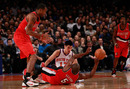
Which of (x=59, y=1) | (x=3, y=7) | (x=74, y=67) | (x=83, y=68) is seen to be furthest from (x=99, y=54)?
(x=59, y=1)

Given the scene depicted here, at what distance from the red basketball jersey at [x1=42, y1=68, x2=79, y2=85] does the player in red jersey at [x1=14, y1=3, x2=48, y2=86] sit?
1.15ft

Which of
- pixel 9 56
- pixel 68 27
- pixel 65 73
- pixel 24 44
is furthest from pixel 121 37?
pixel 68 27

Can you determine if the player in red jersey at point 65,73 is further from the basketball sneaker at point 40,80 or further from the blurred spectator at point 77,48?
the blurred spectator at point 77,48

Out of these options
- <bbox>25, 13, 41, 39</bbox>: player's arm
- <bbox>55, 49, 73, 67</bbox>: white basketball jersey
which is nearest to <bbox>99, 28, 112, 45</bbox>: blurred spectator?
<bbox>55, 49, 73, 67</bbox>: white basketball jersey

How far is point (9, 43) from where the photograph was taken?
9.70 m

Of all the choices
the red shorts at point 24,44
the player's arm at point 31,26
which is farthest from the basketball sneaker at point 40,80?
the player's arm at point 31,26

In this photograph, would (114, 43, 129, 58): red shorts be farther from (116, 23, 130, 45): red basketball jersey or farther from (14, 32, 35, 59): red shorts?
(14, 32, 35, 59): red shorts

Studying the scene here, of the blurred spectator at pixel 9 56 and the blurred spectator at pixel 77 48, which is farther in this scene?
the blurred spectator at pixel 77 48

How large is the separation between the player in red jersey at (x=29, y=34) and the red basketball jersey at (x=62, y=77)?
1.15ft

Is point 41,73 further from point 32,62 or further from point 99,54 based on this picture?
point 99,54

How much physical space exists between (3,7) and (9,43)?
162 inches

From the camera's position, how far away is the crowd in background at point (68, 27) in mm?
9865

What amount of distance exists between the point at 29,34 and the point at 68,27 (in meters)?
7.42

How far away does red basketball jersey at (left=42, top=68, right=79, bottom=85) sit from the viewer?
478cm
